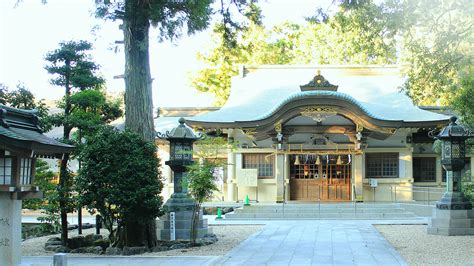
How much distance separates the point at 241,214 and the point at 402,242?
931cm

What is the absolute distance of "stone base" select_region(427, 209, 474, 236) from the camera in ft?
53.2

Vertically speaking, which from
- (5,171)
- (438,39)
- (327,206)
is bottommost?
(327,206)

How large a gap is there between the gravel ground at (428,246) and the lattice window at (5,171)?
763 cm

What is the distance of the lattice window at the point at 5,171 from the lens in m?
9.81

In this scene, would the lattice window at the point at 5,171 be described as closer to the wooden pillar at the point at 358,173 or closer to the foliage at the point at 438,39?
the foliage at the point at 438,39

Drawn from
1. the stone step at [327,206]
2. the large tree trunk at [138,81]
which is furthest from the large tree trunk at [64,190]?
the stone step at [327,206]

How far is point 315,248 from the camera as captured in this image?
531 inches

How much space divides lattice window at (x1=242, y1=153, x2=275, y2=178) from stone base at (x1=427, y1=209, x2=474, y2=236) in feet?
35.5

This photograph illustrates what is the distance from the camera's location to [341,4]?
48.5ft

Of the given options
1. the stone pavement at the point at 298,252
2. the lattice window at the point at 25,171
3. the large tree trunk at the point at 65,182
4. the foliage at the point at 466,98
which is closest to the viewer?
the lattice window at the point at 25,171

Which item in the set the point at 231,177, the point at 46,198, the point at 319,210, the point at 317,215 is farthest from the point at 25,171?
the point at 231,177

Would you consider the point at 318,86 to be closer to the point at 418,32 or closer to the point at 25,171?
the point at 418,32

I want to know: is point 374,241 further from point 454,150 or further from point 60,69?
point 60,69

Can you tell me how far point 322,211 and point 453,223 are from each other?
24.3 feet
